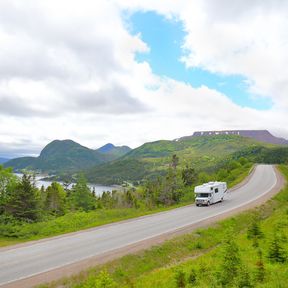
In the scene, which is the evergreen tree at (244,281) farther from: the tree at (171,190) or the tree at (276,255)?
the tree at (171,190)

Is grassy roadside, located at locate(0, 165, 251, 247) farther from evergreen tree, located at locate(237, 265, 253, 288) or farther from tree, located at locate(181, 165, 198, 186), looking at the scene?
tree, located at locate(181, 165, 198, 186)

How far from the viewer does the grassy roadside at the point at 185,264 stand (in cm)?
1366

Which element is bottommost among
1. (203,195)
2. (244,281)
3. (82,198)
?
(82,198)

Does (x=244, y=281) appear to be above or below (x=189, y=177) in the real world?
above

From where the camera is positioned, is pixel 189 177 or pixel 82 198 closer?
pixel 82 198

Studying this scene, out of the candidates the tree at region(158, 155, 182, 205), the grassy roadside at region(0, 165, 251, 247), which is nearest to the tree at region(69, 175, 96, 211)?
the tree at region(158, 155, 182, 205)

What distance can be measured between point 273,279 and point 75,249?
12.6m

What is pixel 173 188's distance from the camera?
247ft

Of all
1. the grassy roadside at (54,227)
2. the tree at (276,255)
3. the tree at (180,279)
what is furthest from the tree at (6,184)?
the tree at (276,255)

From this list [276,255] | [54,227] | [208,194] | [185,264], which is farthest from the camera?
[208,194]

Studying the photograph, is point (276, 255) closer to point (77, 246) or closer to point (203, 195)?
point (77, 246)

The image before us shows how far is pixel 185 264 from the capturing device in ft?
61.3

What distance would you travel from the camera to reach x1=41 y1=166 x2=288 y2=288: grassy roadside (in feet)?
44.8

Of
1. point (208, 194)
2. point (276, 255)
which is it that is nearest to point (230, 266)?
point (276, 255)
